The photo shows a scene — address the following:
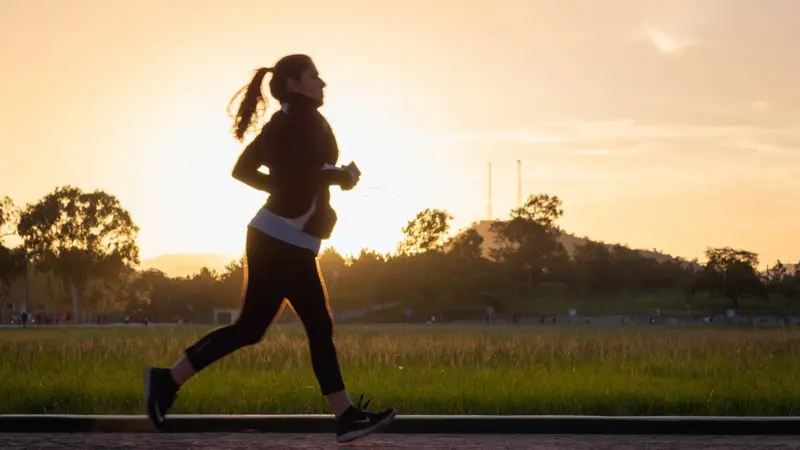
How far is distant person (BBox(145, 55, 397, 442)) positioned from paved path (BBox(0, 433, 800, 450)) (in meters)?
0.50

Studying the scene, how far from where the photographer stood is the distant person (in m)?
6.00

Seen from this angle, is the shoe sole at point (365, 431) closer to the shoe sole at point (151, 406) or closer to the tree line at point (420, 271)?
the shoe sole at point (151, 406)

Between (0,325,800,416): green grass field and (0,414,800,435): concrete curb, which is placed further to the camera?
(0,325,800,416): green grass field

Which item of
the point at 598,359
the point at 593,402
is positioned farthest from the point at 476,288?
the point at 593,402

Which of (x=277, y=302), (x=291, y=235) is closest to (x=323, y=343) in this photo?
(x=277, y=302)

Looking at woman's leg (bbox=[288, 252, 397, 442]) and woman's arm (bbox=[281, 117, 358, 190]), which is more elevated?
woman's arm (bbox=[281, 117, 358, 190])

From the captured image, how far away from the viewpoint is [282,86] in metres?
6.23

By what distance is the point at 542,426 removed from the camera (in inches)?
283

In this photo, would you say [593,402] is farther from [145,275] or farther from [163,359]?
[145,275]

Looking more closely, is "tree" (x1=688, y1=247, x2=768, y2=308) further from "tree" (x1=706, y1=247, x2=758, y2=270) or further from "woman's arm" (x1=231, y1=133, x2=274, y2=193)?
"woman's arm" (x1=231, y1=133, x2=274, y2=193)

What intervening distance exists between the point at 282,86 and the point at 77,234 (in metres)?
95.3

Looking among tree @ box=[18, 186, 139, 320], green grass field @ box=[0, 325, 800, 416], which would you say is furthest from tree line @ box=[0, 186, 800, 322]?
green grass field @ box=[0, 325, 800, 416]

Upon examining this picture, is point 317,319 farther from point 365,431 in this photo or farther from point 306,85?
point 306,85

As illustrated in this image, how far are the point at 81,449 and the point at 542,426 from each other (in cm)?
276
